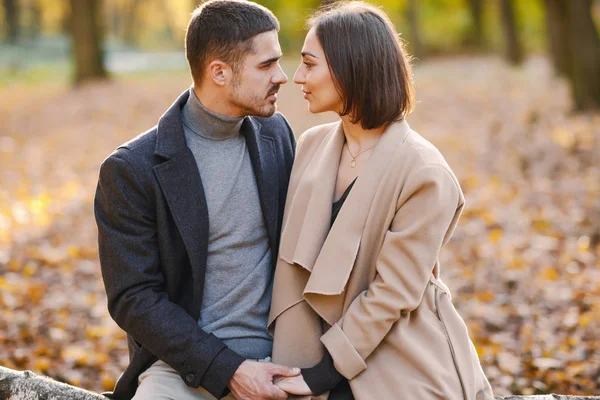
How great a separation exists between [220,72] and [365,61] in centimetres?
61

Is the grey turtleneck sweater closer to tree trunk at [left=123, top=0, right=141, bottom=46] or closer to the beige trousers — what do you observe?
the beige trousers

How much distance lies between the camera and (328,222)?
2576 mm

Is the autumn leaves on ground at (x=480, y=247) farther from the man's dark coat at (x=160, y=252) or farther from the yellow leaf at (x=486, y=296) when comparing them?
the man's dark coat at (x=160, y=252)

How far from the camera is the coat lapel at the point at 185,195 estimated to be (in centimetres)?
268

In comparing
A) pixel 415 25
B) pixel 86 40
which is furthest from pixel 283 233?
pixel 415 25

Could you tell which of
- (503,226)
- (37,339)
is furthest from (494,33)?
(37,339)

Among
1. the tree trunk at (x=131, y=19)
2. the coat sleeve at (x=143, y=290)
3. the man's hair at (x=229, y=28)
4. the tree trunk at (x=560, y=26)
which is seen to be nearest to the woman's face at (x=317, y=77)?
the man's hair at (x=229, y=28)

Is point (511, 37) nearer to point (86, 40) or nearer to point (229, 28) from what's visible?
point (86, 40)

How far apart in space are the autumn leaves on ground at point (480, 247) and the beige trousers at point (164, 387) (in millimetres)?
A: 1863

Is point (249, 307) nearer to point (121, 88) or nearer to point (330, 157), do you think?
point (330, 157)

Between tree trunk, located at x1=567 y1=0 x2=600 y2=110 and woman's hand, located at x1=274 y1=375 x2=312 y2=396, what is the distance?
10035mm

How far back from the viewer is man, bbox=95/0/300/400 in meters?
2.60

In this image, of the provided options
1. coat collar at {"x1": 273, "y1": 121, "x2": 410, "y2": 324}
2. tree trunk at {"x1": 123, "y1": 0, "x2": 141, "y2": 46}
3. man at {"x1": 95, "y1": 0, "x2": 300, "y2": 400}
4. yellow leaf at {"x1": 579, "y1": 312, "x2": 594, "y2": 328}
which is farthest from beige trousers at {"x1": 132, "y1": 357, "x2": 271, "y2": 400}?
tree trunk at {"x1": 123, "y1": 0, "x2": 141, "y2": 46}

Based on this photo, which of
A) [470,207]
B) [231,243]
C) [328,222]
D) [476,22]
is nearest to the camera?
[328,222]
